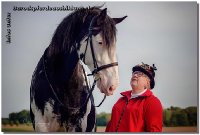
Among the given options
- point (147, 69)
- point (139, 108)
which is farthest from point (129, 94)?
point (147, 69)

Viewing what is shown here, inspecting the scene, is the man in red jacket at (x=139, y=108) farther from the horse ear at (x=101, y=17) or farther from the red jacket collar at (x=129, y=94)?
the horse ear at (x=101, y=17)

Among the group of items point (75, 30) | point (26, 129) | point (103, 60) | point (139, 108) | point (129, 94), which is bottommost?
point (26, 129)

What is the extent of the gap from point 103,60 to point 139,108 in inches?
25.3

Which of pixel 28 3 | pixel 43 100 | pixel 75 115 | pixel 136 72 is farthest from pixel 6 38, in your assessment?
pixel 136 72

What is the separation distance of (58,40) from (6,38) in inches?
23.2

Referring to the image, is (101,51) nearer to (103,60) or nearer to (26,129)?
(103,60)

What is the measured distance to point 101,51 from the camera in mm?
4566

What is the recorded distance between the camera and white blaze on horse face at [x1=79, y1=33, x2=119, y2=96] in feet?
15.0

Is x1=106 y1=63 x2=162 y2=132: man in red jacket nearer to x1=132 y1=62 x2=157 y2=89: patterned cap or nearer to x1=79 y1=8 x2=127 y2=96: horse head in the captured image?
x1=132 y1=62 x2=157 y2=89: patterned cap

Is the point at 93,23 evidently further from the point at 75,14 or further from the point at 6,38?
the point at 6,38

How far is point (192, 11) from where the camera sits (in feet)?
15.8

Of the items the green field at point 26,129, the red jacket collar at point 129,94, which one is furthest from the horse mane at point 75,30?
the green field at point 26,129

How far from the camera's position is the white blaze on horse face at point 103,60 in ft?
15.0

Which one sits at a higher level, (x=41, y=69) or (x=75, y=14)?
(x=75, y=14)
